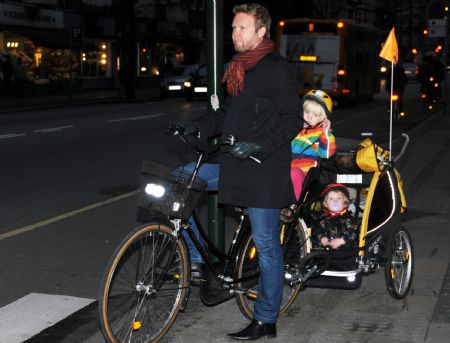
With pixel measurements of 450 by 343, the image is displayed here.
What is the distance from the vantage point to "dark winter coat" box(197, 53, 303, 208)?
15.9 feet

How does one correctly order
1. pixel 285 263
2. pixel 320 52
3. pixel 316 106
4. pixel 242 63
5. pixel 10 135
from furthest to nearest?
pixel 320 52
pixel 10 135
pixel 316 106
pixel 285 263
pixel 242 63

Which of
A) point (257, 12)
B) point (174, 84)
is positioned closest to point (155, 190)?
point (257, 12)

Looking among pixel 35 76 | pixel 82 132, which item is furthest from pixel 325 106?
pixel 35 76

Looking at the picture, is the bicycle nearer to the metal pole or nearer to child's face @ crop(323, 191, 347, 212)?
child's face @ crop(323, 191, 347, 212)

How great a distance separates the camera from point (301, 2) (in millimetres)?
67250

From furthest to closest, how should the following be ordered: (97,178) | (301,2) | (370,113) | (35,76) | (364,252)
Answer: (301,2) < (35,76) < (370,113) < (97,178) < (364,252)

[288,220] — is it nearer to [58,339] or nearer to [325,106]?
[325,106]

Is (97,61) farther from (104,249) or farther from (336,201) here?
(336,201)

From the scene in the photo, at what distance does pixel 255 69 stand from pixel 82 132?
14.5 meters

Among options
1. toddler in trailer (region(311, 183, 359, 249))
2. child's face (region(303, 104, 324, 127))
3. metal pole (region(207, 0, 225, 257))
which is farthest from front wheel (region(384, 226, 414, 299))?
metal pole (region(207, 0, 225, 257))

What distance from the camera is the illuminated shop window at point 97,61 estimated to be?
44219 mm

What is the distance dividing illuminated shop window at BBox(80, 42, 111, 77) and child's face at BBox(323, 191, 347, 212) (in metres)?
37.6

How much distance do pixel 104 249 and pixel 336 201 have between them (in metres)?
2.73

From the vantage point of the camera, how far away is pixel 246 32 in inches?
191
